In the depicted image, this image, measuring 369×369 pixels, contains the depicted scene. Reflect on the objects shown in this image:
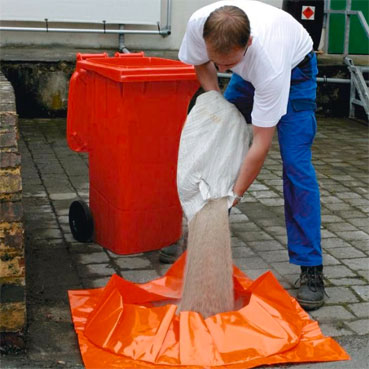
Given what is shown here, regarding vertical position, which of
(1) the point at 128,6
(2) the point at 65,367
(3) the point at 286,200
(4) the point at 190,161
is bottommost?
(2) the point at 65,367

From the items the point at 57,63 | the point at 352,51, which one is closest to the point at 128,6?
the point at 57,63

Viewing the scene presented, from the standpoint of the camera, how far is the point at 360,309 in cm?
396

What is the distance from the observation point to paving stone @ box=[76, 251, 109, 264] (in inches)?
178

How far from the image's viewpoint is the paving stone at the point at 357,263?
14.9ft

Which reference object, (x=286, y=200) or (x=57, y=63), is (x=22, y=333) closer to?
(x=286, y=200)

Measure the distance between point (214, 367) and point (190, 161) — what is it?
3.32 feet

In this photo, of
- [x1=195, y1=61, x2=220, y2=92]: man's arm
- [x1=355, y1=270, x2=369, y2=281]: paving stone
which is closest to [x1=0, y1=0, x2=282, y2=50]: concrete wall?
[x1=195, y1=61, x2=220, y2=92]: man's arm

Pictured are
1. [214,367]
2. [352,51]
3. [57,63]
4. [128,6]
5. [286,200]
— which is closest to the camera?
[214,367]

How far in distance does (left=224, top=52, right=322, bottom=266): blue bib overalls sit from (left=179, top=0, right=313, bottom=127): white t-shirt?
0.80 ft

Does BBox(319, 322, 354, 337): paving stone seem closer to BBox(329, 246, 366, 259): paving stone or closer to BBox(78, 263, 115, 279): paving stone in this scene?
BBox(329, 246, 366, 259): paving stone

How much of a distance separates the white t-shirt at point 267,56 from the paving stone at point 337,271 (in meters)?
1.26

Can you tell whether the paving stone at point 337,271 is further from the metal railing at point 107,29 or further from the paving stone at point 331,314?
the metal railing at point 107,29

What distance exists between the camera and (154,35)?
31.7 ft

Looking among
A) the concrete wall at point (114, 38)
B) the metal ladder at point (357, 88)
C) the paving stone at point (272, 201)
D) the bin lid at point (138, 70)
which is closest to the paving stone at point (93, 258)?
→ the bin lid at point (138, 70)
